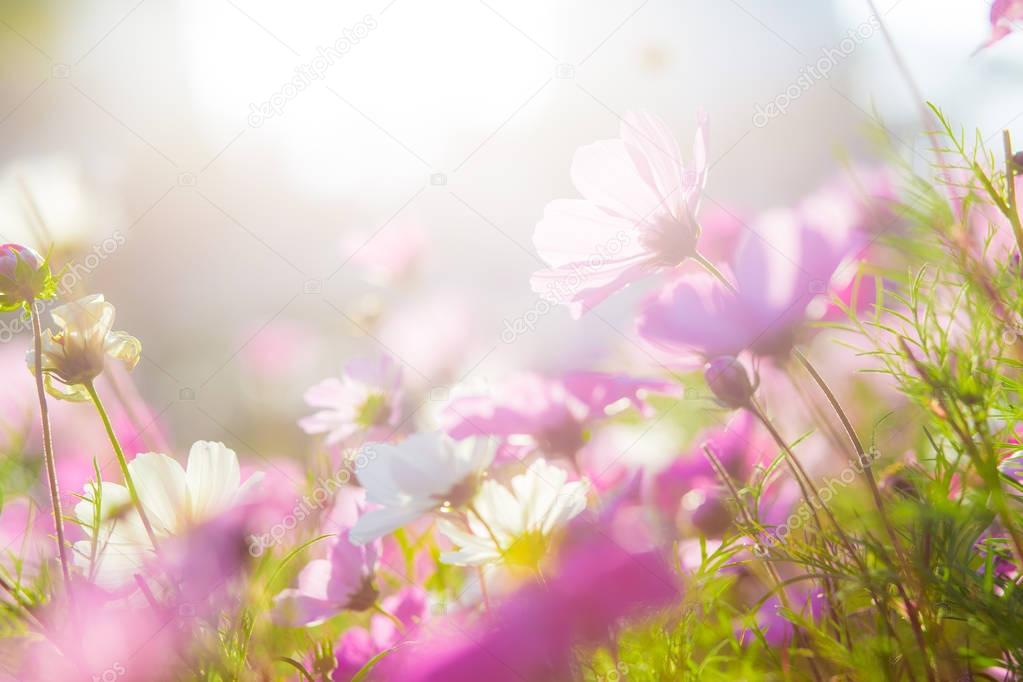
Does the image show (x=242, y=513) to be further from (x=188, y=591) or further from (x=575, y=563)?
(x=575, y=563)

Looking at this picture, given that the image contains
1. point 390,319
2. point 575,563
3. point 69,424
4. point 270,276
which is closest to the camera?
point 575,563

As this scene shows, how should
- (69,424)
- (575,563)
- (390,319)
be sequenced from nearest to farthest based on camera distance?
1. (575,563)
2. (69,424)
3. (390,319)

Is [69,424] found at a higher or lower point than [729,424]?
higher

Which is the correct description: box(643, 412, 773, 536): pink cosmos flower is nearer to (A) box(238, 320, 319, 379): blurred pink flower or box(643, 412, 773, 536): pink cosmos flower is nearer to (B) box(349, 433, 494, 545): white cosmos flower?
(B) box(349, 433, 494, 545): white cosmos flower

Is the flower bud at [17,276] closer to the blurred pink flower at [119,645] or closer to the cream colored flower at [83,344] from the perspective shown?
the cream colored flower at [83,344]

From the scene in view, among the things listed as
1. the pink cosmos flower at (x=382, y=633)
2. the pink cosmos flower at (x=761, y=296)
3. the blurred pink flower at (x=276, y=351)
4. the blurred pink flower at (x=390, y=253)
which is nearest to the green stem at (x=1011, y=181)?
the pink cosmos flower at (x=761, y=296)

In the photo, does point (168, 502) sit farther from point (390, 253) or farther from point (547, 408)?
point (390, 253)

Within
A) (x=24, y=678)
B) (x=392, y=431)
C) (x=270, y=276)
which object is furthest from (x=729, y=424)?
(x=270, y=276)
